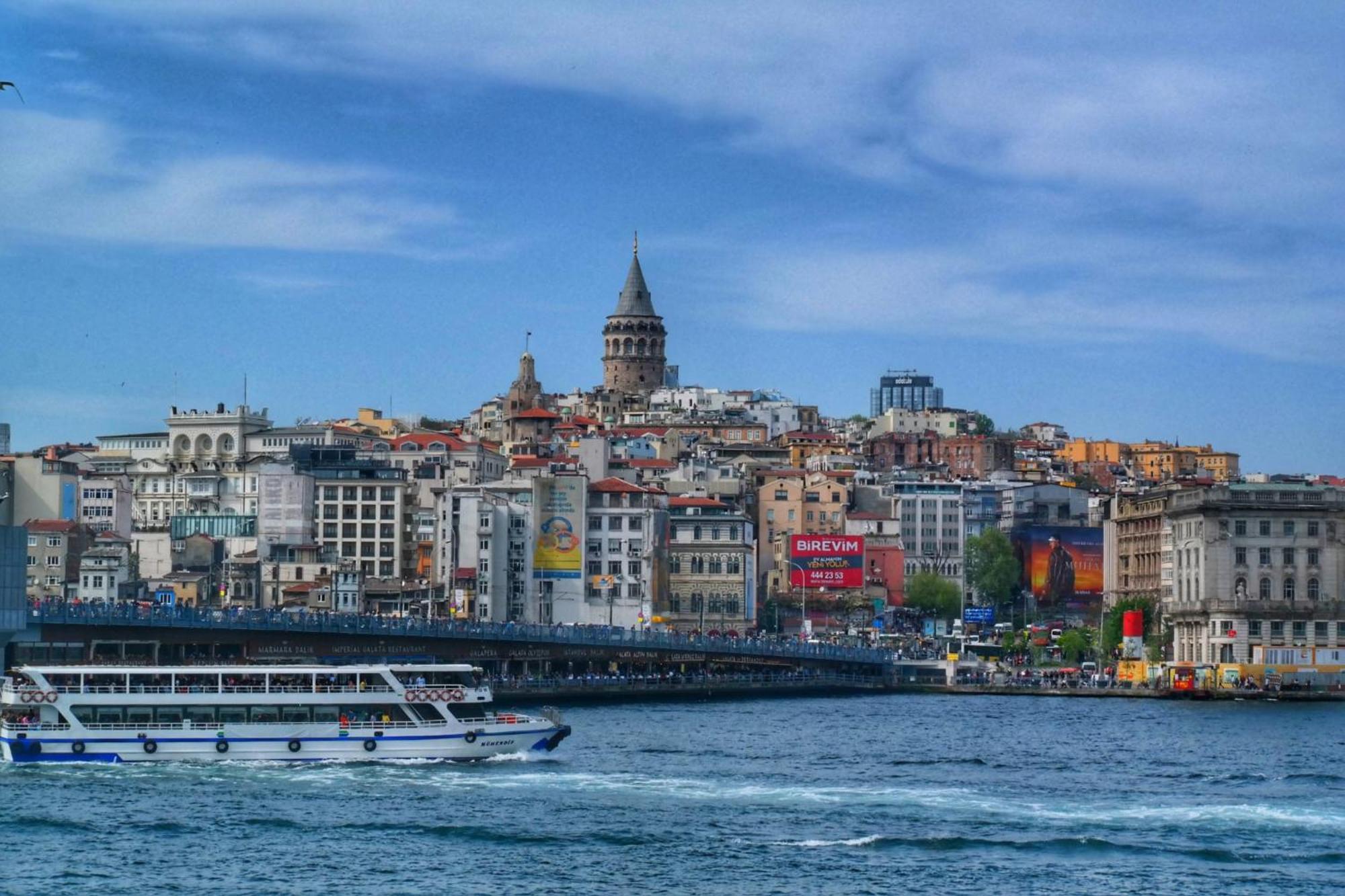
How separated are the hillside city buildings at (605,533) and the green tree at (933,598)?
1.32 metres

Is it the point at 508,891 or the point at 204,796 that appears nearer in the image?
the point at 508,891

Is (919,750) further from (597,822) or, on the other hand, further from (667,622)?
(667,622)

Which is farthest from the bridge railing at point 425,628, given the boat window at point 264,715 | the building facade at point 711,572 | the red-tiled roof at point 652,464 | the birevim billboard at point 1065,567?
the red-tiled roof at point 652,464

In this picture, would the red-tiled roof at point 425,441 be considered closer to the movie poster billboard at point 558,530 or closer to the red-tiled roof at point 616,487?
the red-tiled roof at point 616,487

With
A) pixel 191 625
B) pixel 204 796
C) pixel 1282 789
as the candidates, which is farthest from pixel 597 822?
pixel 191 625

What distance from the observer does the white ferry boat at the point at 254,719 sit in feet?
229

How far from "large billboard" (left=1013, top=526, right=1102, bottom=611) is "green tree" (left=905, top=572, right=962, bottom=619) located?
23.8ft

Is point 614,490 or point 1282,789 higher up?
point 614,490

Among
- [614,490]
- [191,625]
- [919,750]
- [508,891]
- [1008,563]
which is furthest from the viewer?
[1008,563]

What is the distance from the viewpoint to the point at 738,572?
144500 mm

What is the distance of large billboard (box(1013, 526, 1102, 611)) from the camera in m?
164

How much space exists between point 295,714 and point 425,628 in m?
38.6

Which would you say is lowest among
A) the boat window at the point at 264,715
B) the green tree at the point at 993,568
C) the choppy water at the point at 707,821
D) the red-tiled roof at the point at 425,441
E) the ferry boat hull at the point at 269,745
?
the choppy water at the point at 707,821

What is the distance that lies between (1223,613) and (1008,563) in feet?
149
